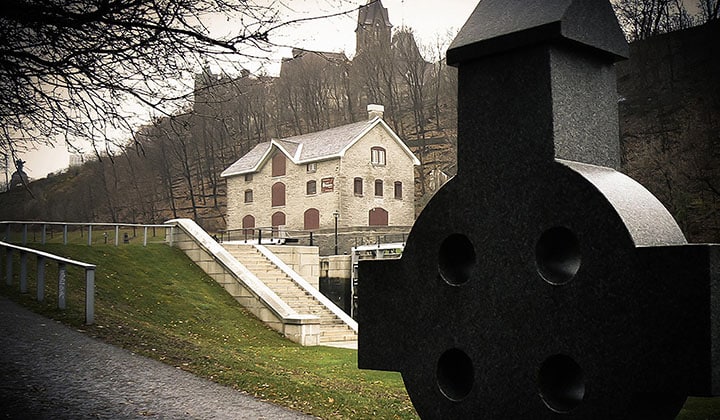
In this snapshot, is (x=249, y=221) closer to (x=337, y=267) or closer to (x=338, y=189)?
(x=338, y=189)

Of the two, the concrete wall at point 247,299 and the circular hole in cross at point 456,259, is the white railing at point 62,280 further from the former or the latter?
the circular hole in cross at point 456,259

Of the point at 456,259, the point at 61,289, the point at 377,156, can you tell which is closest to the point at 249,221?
the point at 377,156

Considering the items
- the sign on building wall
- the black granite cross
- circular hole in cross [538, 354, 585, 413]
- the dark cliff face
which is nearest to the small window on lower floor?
the sign on building wall

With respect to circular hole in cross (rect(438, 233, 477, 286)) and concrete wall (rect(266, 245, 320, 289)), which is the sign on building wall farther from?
circular hole in cross (rect(438, 233, 477, 286))

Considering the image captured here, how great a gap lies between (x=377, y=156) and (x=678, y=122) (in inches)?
725

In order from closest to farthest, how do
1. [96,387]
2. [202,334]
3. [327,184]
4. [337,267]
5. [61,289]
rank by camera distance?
[96,387]
[61,289]
[202,334]
[337,267]
[327,184]

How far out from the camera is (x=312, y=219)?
148 feet

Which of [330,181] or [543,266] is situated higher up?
[330,181]

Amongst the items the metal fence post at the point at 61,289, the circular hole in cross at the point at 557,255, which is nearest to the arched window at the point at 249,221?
the metal fence post at the point at 61,289

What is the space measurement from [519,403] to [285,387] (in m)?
5.64

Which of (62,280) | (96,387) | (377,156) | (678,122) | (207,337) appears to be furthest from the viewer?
(377,156)

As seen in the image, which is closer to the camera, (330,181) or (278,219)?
(330,181)

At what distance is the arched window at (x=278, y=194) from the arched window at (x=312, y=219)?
2563 millimetres

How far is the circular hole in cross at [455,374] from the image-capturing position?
15.4 ft
